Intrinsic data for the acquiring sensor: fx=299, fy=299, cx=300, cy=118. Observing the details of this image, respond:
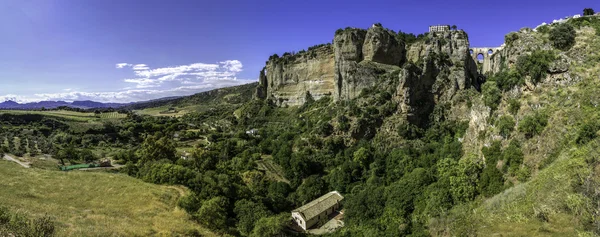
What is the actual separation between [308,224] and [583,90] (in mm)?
30553

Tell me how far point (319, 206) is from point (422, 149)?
62.8ft

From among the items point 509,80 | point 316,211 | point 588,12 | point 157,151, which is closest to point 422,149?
point 316,211

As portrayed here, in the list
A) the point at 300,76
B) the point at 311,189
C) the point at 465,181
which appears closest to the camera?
the point at 465,181

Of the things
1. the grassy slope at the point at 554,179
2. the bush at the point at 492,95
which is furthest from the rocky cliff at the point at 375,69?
the grassy slope at the point at 554,179

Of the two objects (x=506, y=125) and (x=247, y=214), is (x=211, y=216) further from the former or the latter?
(x=506, y=125)

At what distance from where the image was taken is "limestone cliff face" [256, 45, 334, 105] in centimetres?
8906

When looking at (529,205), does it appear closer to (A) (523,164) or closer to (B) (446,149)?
(A) (523,164)

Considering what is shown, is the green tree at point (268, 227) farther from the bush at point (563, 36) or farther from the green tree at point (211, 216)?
the bush at point (563, 36)

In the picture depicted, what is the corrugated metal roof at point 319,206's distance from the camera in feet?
131

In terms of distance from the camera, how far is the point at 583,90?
22516 mm

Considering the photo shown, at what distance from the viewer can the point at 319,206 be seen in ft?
138

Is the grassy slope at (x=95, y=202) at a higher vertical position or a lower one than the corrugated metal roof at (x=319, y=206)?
higher

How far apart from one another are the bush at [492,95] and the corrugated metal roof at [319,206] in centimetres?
2381

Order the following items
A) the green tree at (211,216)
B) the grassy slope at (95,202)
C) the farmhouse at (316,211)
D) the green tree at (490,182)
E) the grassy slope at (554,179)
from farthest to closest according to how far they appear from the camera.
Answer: the farmhouse at (316,211) < the green tree at (211,216) < the green tree at (490,182) < the grassy slope at (95,202) < the grassy slope at (554,179)
